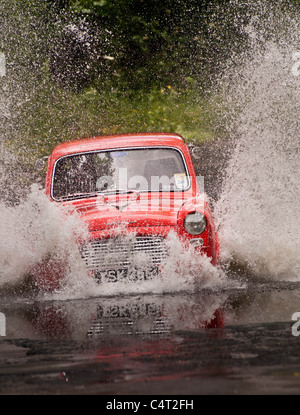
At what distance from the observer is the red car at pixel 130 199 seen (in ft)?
21.2

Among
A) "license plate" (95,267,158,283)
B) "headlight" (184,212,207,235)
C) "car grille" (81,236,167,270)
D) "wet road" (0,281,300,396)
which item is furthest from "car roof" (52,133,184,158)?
"wet road" (0,281,300,396)

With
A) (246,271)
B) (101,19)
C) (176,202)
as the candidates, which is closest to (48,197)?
(176,202)

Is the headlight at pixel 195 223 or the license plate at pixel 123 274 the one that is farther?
the headlight at pixel 195 223

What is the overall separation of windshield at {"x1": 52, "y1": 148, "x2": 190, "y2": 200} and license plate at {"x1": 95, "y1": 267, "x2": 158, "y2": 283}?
1.29 metres

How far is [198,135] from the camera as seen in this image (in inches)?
903

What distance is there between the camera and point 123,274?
644 cm

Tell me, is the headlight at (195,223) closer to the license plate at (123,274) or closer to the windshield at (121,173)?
the license plate at (123,274)

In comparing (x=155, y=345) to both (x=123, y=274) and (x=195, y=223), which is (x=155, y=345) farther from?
(x=195, y=223)

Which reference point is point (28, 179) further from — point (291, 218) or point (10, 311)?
point (10, 311)

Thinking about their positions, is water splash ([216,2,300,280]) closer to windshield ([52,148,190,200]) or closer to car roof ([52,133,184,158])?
windshield ([52,148,190,200])

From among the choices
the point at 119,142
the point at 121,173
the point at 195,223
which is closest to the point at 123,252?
the point at 195,223

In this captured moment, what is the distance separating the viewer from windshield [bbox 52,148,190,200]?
7.61 metres

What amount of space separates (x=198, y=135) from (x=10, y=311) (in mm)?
17454

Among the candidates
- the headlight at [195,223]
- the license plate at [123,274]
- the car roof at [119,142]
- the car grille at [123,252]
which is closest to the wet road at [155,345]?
the license plate at [123,274]
